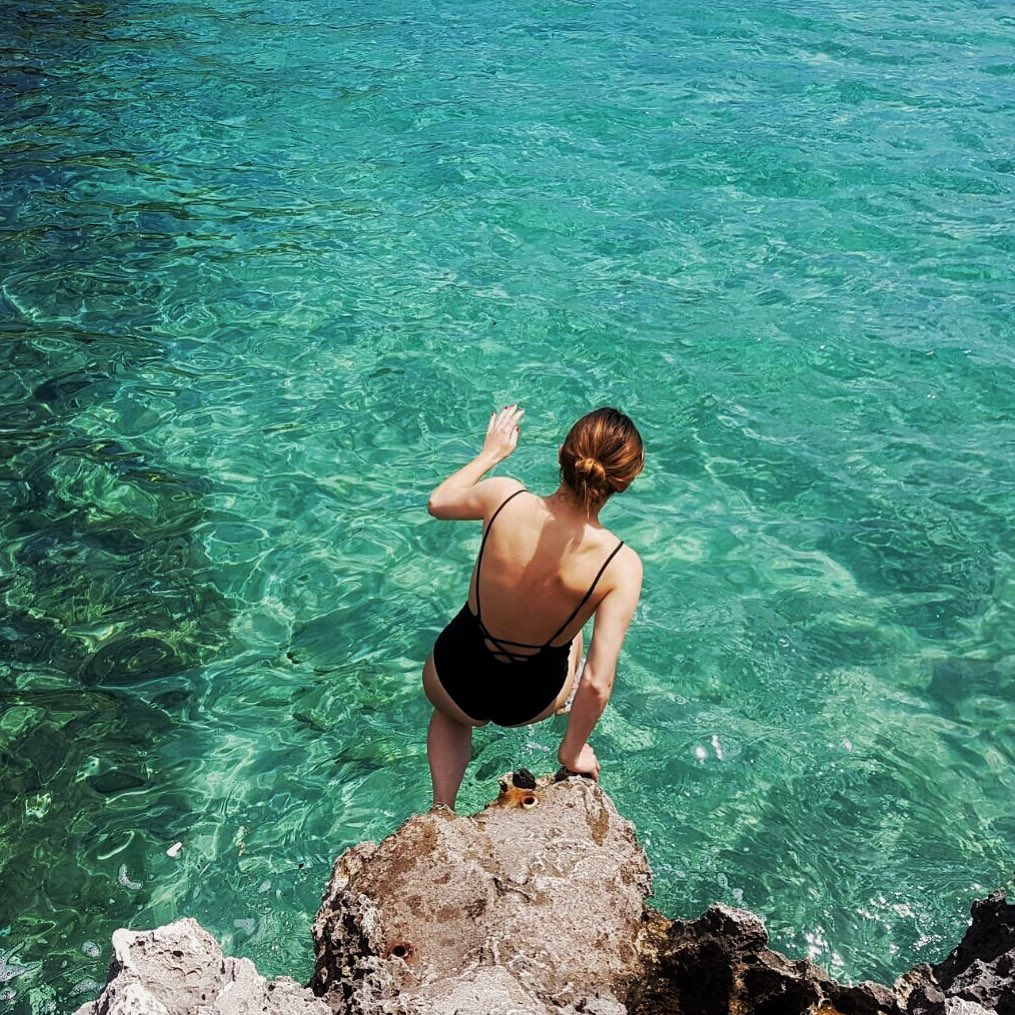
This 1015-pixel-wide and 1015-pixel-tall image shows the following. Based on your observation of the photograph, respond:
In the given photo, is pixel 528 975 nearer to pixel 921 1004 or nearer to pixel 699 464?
pixel 921 1004

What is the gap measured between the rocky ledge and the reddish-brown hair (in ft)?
3.95

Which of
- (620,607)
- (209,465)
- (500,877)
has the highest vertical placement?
(620,607)

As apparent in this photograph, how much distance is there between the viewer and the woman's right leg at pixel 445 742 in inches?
172

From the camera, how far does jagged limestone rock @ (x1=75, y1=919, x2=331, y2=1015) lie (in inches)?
114

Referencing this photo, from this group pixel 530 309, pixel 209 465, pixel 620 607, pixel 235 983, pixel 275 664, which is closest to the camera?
pixel 235 983

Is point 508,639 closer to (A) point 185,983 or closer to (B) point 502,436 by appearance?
(B) point 502,436

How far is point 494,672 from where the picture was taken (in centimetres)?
424

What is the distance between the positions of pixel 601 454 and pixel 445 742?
147cm

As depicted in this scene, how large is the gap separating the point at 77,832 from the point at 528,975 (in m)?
2.64

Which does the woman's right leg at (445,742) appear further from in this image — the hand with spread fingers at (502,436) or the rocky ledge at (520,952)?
the hand with spread fingers at (502,436)

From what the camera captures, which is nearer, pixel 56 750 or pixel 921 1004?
pixel 921 1004

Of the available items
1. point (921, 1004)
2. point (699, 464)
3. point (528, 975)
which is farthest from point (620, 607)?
point (699, 464)

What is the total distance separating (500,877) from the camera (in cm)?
359

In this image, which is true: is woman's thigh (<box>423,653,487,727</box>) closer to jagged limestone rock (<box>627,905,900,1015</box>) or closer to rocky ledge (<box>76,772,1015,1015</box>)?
rocky ledge (<box>76,772,1015,1015</box>)
